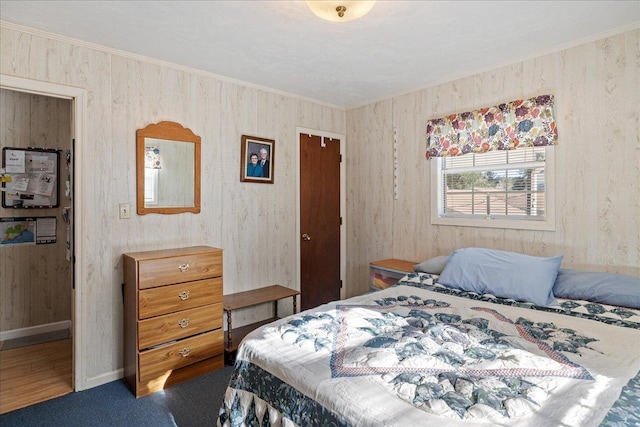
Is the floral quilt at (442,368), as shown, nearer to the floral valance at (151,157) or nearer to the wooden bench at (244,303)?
the wooden bench at (244,303)

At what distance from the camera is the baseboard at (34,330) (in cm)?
344

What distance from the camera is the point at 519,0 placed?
2.04 meters

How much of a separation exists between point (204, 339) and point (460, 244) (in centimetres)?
237

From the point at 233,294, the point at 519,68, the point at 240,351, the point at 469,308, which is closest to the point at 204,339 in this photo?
the point at 233,294

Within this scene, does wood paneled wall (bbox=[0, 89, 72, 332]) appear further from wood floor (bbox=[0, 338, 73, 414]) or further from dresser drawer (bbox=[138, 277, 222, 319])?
dresser drawer (bbox=[138, 277, 222, 319])

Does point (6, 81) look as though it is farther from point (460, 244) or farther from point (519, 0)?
point (460, 244)

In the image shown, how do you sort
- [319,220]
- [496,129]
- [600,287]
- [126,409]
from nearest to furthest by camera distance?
[600,287], [126,409], [496,129], [319,220]

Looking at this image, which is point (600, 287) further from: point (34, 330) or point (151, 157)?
point (34, 330)

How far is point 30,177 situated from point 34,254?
781 millimetres

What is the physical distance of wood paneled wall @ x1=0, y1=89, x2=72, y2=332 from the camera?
11.3 ft

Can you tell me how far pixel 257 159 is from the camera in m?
3.54

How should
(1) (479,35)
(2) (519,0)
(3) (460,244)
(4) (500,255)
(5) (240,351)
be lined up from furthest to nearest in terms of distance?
(3) (460,244), (4) (500,255), (1) (479,35), (2) (519,0), (5) (240,351)

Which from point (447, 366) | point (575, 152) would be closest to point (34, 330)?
point (447, 366)

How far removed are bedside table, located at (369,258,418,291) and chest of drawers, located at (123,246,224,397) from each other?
5.02 feet
